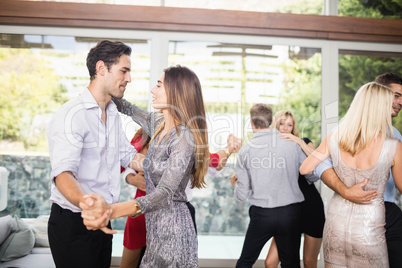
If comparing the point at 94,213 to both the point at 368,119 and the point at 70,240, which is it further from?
the point at 368,119

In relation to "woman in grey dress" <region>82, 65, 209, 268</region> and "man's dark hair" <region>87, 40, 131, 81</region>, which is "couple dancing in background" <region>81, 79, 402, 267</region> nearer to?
"woman in grey dress" <region>82, 65, 209, 268</region>

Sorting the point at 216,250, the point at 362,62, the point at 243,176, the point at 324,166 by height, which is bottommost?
the point at 216,250

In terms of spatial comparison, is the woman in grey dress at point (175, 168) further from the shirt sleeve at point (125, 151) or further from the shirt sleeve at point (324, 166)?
the shirt sleeve at point (324, 166)

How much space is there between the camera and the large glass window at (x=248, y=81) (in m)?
3.71

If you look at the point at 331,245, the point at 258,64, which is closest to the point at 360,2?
the point at 258,64

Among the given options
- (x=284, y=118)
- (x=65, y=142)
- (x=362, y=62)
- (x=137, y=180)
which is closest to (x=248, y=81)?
(x=284, y=118)

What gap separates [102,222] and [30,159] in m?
2.60

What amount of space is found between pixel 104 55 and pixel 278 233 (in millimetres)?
1881

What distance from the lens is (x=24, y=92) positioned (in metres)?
3.56

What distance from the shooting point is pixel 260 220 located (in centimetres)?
278

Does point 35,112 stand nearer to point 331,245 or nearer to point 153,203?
point 153,203

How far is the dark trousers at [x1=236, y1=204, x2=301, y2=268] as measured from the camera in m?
2.75

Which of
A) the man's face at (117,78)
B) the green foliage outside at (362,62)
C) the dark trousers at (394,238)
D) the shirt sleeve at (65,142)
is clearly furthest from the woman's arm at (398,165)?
the green foliage outside at (362,62)

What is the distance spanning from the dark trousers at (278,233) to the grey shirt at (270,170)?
65 millimetres
